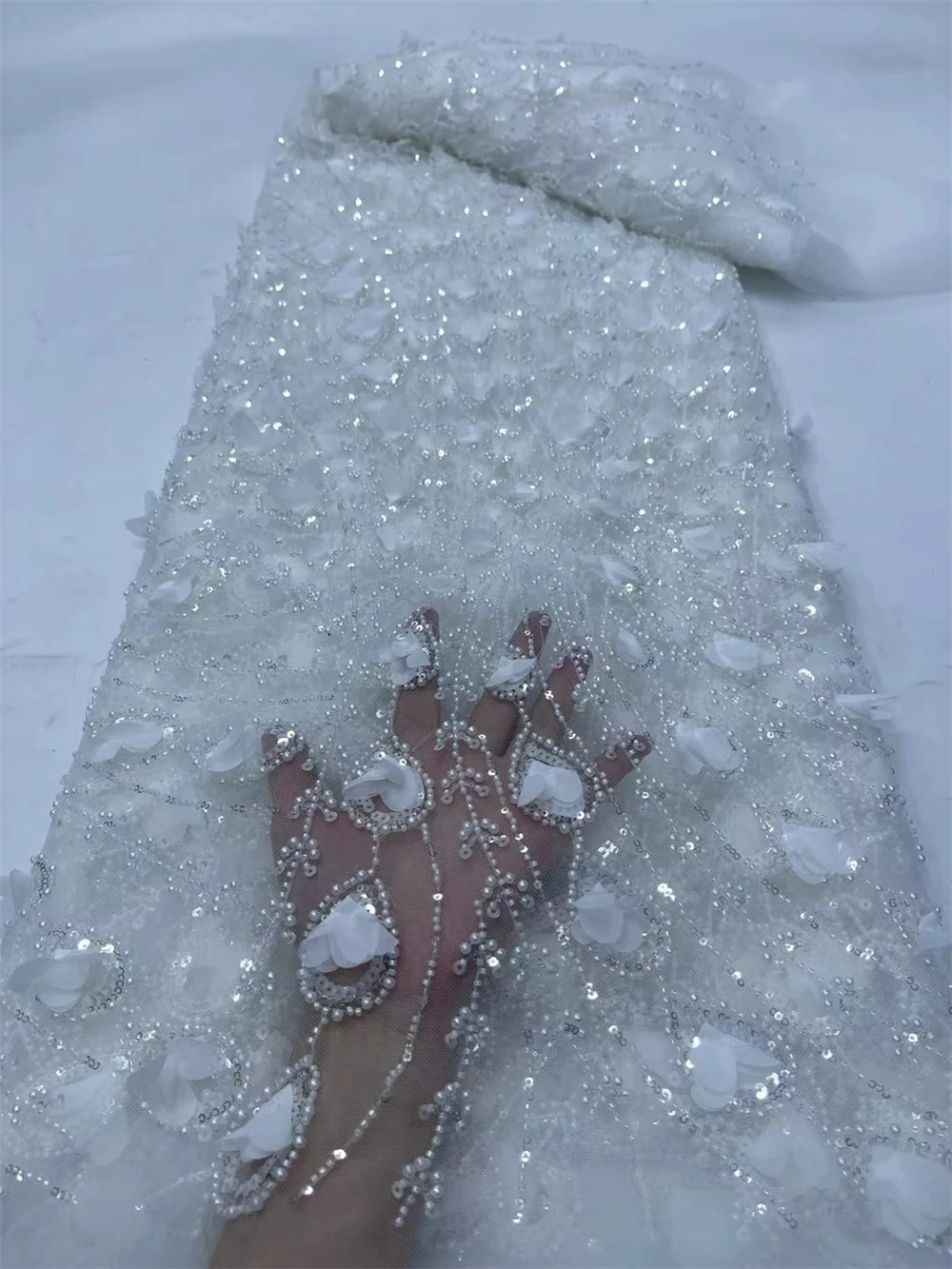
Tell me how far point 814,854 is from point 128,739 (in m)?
0.47

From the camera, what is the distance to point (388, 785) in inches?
28.0

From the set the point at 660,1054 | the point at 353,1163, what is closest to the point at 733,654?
the point at 660,1054

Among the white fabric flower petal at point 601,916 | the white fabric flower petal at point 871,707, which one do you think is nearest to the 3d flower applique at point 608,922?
the white fabric flower petal at point 601,916

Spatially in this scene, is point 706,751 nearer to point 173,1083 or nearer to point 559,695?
point 559,695

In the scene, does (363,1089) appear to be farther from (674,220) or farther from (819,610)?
(674,220)

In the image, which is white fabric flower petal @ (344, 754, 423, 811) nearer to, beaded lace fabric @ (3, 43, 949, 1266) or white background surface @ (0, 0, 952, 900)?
beaded lace fabric @ (3, 43, 949, 1266)

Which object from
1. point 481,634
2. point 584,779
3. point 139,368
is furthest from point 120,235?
point 584,779

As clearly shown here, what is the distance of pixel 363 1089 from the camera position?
A: 0.64 m

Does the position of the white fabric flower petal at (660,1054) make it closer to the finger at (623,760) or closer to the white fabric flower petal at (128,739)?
the finger at (623,760)

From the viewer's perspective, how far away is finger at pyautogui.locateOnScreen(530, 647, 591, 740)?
0.76 meters

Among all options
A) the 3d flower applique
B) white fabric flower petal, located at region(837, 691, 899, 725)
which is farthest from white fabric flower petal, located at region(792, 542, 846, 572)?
the 3d flower applique

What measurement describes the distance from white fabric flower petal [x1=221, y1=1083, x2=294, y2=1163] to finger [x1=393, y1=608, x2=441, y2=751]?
239mm

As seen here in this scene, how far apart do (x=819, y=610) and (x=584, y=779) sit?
239 mm

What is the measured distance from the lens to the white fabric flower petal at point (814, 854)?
71cm
